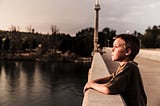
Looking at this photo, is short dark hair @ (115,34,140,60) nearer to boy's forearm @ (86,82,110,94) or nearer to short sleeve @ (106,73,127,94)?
short sleeve @ (106,73,127,94)

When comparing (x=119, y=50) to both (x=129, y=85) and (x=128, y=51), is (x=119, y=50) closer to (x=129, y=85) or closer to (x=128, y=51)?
(x=128, y=51)

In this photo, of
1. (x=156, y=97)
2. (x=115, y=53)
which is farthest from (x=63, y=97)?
(x=115, y=53)

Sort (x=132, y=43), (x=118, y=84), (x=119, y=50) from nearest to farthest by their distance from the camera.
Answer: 1. (x=118, y=84)
2. (x=132, y=43)
3. (x=119, y=50)

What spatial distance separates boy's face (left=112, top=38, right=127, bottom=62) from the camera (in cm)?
326

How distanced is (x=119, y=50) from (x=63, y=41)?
120 metres

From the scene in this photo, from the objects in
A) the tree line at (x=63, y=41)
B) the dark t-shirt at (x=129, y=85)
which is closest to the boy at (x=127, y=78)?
the dark t-shirt at (x=129, y=85)

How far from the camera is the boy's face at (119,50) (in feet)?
10.7

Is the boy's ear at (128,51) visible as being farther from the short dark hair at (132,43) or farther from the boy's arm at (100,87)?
the boy's arm at (100,87)

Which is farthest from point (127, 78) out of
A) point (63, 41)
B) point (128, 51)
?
point (63, 41)

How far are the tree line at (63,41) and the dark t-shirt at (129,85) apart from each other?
104 meters

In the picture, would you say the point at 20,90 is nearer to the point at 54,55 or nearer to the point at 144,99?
the point at 144,99

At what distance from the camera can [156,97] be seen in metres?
10.9

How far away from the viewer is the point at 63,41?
12281cm

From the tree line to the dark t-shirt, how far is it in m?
104
